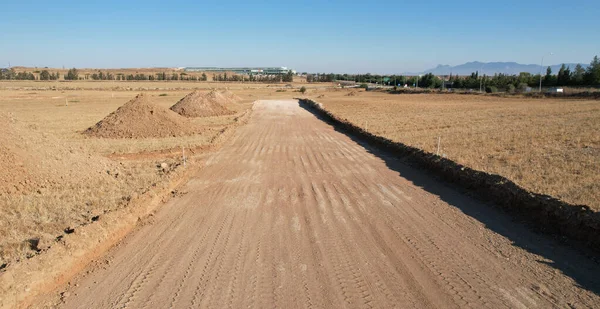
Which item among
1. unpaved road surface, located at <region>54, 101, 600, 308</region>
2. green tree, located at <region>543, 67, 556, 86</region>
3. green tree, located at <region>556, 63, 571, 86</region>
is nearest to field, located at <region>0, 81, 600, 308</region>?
unpaved road surface, located at <region>54, 101, 600, 308</region>

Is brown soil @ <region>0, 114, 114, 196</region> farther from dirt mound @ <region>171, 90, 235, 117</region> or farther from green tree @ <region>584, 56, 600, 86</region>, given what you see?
green tree @ <region>584, 56, 600, 86</region>

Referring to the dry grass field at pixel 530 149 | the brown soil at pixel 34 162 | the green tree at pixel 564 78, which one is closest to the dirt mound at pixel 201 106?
the dry grass field at pixel 530 149

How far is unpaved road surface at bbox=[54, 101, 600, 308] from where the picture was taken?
6.10 m

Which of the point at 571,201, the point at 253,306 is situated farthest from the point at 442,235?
the point at 253,306

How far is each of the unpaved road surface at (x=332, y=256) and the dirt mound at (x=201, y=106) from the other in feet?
88.8

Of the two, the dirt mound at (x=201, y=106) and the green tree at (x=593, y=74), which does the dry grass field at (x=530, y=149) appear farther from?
the green tree at (x=593, y=74)

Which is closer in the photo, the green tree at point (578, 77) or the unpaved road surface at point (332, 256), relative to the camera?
the unpaved road surface at point (332, 256)

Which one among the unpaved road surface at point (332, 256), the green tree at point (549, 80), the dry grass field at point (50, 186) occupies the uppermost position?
the green tree at point (549, 80)

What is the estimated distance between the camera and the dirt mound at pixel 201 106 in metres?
38.2

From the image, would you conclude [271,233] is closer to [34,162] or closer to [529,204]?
[529,204]

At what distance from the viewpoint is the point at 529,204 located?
9.58 metres

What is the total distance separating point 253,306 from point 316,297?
99 centimetres

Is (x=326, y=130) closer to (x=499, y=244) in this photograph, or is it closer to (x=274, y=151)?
(x=274, y=151)

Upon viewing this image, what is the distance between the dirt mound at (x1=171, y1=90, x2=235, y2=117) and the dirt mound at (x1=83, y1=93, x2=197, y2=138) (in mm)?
12001
